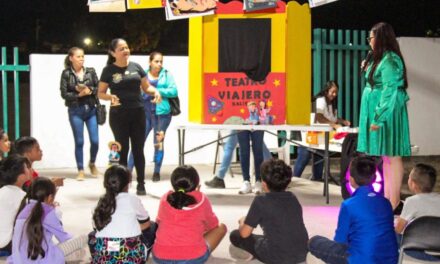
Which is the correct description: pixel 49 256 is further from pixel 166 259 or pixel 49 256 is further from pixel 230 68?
pixel 230 68

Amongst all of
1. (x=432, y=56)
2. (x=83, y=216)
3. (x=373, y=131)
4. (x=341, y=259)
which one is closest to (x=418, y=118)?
(x=432, y=56)

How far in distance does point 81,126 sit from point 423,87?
582cm

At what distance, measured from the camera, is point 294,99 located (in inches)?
269

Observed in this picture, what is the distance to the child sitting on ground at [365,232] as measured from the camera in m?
3.50

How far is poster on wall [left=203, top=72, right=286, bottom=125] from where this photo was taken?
22.3ft

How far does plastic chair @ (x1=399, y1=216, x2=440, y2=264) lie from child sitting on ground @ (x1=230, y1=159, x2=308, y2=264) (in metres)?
0.68

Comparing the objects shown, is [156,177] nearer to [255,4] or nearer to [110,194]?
[255,4]

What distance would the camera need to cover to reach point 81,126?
7961 millimetres

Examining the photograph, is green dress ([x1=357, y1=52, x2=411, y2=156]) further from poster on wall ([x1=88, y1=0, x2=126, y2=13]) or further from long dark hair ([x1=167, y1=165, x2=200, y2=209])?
poster on wall ([x1=88, y1=0, x2=126, y2=13])

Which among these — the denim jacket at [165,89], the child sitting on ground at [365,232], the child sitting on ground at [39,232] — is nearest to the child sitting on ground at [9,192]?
the child sitting on ground at [39,232]

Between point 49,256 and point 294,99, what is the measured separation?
3885 millimetres

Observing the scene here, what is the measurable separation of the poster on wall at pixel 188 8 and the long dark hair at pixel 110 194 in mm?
3233

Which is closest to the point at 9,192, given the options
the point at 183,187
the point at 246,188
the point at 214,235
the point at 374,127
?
the point at 183,187

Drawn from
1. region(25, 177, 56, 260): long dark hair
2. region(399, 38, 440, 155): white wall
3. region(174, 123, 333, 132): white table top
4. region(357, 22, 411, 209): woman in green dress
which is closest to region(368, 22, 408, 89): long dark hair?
region(357, 22, 411, 209): woman in green dress
